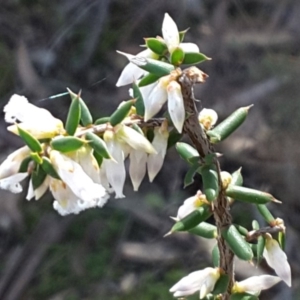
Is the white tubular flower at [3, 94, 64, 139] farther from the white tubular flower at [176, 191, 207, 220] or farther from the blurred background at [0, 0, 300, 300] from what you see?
the blurred background at [0, 0, 300, 300]

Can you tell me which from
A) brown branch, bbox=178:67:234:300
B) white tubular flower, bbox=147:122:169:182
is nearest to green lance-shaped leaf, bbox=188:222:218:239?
brown branch, bbox=178:67:234:300

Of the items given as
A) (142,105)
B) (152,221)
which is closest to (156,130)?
(142,105)

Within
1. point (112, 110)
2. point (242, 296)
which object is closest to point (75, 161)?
point (242, 296)

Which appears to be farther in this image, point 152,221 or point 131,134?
point 152,221

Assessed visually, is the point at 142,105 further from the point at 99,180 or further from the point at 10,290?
the point at 10,290

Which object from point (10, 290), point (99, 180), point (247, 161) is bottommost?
point (10, 290)

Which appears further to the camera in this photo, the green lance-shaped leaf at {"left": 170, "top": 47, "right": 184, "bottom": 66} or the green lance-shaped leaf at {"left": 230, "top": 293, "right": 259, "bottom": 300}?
the green lance-shaped leaf at {"left": 230, "top": 293, "right": 259, "bottom": 300}

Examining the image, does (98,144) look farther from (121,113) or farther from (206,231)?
(206,231)
